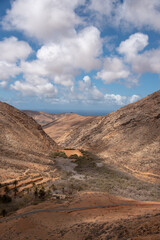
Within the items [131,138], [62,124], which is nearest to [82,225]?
[131,138]

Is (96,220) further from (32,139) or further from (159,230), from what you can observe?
(32,139)

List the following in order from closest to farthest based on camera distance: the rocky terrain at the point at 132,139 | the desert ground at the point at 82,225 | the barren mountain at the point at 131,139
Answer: the desert ground at the point at 82,225
the rocky terrain at the point at 132,139
the barren mountain at the point at 131,139

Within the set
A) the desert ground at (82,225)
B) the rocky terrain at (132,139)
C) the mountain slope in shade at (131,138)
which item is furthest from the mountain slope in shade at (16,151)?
the mountain slope in shade at (131,138)

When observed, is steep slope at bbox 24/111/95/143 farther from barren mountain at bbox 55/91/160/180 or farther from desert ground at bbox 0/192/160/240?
desert ground at bbox 0/192/160/240

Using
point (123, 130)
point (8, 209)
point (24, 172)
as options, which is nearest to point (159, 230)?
point (8, 209)

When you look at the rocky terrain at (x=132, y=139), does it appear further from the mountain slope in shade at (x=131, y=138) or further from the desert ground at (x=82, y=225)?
the desert ground at (x=82, y=225)

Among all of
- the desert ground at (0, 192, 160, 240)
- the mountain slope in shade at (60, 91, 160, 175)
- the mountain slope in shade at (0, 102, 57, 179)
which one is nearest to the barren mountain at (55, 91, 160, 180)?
the mountain slope in shade at (60, 91, 160, 175)

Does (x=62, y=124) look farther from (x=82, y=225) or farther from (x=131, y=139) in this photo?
(x=82, y=225)
